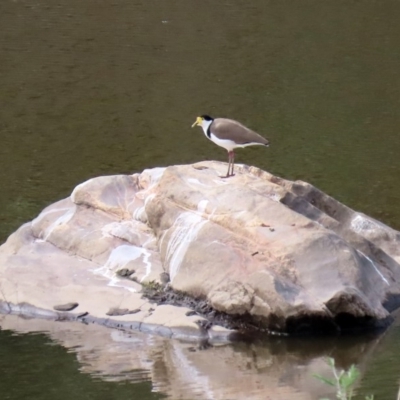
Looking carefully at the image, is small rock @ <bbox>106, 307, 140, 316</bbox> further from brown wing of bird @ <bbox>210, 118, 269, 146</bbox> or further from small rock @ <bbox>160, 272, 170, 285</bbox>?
brown wing of bird @ <bbox>210, 118, 269, 146</bbox>

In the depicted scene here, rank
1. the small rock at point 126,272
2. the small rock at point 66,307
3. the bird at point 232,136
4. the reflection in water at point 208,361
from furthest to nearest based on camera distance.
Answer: the bird at point 232,136, the small rock at point 126,272, the small rock at point 66,307, the reflection in water at point 208,361

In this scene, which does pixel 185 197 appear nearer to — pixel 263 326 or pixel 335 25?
pixel 263 326

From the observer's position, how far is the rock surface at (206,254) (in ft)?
36.1

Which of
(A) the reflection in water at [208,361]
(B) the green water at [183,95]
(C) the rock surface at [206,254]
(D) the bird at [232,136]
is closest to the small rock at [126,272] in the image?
(C) the rock surface at [206,254]

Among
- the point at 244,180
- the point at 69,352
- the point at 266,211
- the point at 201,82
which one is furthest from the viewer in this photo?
the point at 201,82

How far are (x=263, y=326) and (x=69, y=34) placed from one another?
20.4 m

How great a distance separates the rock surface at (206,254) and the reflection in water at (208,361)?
26cm

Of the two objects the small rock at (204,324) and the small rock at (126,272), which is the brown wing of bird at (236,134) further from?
the small rock at (204,324)

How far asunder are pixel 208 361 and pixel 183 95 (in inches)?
575

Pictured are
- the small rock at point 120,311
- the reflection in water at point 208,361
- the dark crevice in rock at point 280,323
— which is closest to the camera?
the reflection in water at point 208,361

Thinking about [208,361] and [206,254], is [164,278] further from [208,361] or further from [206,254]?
[208,361]

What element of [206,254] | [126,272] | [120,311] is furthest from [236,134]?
[120,311]

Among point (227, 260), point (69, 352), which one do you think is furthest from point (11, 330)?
point (227, 260)

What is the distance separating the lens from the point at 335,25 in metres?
31.6
